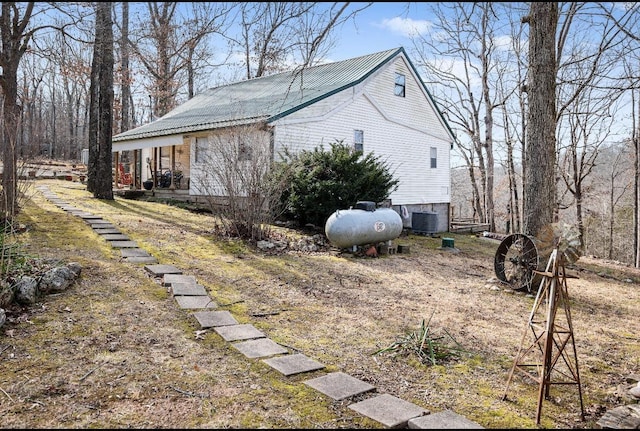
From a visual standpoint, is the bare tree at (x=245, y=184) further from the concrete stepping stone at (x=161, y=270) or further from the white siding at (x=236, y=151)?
the concrete stepping stone at (x=161, y=270)

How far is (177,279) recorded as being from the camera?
615 cm

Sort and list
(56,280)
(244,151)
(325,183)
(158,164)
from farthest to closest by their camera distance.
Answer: (158,164) → (325,183) → (244,151) → (56,280)

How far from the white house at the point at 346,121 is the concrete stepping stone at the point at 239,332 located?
27.0 ft

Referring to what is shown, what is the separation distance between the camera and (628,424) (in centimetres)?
294

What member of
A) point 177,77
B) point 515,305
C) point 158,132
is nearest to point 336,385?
point 515,305

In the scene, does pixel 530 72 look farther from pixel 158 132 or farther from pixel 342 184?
pixel 158 132

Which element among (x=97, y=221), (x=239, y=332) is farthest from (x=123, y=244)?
(x=239, y=332)

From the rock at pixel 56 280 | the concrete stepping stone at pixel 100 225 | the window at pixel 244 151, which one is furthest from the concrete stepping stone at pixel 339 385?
the concrete stepping stone at pixel 100 225

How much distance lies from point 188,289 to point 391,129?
12.3m

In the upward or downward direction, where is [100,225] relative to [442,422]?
upward

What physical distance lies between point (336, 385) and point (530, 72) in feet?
21.3

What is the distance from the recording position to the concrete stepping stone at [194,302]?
520 cm

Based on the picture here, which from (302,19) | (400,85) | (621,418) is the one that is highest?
(400,85)

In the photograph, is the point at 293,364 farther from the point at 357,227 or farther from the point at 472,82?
the point at 472,82
